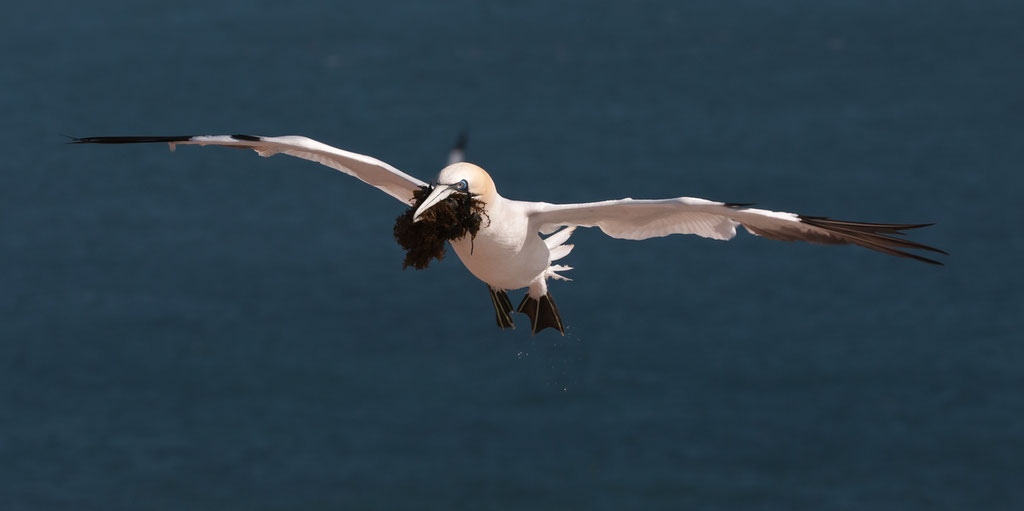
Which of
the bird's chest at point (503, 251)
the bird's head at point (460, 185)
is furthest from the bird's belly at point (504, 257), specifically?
the bird's head at point (460, 185)

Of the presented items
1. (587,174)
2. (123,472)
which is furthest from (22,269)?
(587,174)

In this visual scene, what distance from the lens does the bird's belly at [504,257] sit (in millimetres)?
23953

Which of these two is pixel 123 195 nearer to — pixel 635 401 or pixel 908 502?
pixel 635 401

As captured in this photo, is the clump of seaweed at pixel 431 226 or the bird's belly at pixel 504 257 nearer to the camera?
the clump of seaweed at pixel 431 226

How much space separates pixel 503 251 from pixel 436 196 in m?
2.26

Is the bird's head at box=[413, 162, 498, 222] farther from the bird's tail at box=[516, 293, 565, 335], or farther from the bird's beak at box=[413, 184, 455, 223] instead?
the bird's tail at box=[516, 293, 565, 335]

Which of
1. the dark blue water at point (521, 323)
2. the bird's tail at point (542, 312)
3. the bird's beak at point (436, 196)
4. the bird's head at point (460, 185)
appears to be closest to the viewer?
the bird's beak at point (436, 196)

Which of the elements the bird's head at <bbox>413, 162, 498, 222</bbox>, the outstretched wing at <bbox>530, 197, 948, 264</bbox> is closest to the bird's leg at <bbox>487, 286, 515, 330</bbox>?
the outstretched wing at <bbox>530, 197, 948, 264</bbox>

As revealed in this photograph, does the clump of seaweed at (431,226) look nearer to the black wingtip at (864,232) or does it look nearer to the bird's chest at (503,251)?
the bird's chest at (503,251)

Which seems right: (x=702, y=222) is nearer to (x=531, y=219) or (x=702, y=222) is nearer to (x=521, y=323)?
(x=531, y=219)

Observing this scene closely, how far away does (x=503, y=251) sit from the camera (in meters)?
24.3

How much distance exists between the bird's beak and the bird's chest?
3.80ft

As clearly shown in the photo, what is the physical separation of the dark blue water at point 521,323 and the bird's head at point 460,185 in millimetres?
62310

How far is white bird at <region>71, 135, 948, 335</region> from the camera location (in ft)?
75.8
